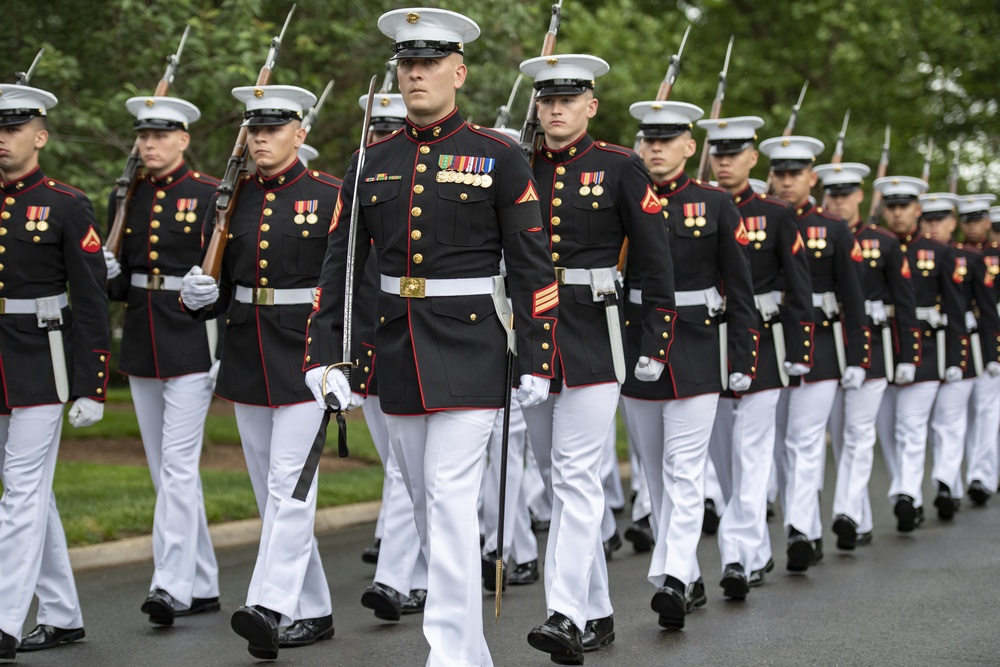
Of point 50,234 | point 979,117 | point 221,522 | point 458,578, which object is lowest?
point 221,522

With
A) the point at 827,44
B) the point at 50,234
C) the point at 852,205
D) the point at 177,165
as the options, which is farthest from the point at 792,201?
the point at 827,44

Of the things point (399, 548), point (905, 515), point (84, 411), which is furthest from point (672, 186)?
point (905, 515)

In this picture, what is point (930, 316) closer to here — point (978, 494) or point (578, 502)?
point (978, 494)

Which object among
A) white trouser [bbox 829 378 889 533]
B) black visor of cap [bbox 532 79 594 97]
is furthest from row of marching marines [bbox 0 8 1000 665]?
white trouser [bbox 829 378 889 533]

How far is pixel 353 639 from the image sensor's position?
6.79 m

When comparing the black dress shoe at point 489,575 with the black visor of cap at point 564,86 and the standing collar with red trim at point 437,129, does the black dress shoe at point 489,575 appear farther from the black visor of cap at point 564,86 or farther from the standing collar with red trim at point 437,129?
the standing collar with red trim at point 437,129

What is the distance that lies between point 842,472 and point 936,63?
13.1 m

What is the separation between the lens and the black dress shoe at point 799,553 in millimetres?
8688

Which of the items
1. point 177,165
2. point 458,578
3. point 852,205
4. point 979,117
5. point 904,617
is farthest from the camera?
point 979,117

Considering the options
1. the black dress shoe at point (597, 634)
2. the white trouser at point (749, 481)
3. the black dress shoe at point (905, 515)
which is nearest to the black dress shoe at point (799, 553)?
the white trouser at point (749, 481)

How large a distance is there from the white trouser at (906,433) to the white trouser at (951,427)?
0.42 metres

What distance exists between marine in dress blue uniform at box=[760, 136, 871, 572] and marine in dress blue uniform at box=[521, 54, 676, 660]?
2538 millimetres

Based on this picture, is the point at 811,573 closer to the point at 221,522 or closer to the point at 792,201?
the point at 792,201

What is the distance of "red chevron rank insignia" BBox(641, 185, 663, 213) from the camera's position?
6.55 m
